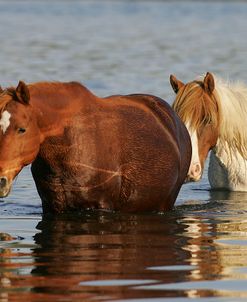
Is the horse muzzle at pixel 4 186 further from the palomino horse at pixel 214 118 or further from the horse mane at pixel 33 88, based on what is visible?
the palomino horse at pixel 214 118

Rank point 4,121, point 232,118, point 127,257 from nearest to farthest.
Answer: point 127,257 → point 4,121 → point 232,118

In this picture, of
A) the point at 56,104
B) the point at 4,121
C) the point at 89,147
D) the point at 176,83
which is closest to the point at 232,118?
the point at 176,83

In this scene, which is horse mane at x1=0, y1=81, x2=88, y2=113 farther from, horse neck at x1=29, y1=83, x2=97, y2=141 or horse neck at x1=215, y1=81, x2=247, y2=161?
horse neck at x1=215, y1=81, x2=247, y2=161

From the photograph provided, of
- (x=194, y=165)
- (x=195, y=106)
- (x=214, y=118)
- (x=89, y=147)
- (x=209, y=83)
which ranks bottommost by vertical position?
(x=194, y=165)

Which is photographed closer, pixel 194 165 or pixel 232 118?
pixel 194 165

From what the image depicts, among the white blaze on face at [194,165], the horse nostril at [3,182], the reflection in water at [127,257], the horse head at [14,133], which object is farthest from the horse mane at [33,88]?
the white blaze on face at [194,165]

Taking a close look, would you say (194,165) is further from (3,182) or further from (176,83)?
(3,182)

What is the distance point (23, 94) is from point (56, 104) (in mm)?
435

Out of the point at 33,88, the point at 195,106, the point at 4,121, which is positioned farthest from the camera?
the point at 195,106

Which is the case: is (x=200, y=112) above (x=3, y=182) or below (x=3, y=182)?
above

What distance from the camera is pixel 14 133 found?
298 inches

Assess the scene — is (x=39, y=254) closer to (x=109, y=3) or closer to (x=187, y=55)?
(x=187, y=55)

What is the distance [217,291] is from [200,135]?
3.71 metres

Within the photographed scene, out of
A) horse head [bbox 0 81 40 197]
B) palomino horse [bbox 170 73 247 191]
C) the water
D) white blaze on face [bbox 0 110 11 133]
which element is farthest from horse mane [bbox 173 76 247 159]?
white blaze on face [bbox 0 110 11 133]
